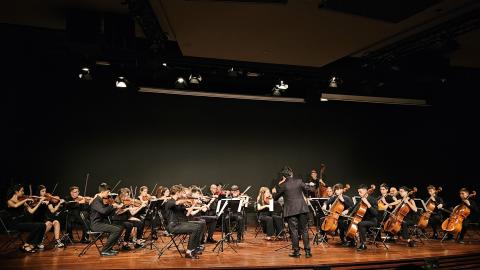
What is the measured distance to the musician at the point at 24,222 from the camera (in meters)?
6.78

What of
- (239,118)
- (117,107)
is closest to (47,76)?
(117,107)

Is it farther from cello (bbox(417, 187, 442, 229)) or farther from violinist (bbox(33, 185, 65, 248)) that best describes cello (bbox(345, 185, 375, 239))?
violinist (bbox(33, 185, 65, 248))

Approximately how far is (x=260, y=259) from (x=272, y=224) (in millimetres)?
2578

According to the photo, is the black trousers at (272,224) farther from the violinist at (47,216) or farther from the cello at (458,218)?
the violinist at (47,216)

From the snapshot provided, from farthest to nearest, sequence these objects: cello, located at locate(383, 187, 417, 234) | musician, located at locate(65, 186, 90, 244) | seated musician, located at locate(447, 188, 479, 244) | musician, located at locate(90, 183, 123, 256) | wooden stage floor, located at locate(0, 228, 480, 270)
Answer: seated musician, located at locate(447, 188, 479, 244)
musician, located at locate(65, 186, 90, 244)
cello, located at locate(383, 187, 417, 234)
musician, located at locate(90, 183, 123, 256)
wooden stage floor, located at locate(0, 228, 480, 270)

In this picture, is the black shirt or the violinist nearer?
the black shirt

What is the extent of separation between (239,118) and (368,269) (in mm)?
6476

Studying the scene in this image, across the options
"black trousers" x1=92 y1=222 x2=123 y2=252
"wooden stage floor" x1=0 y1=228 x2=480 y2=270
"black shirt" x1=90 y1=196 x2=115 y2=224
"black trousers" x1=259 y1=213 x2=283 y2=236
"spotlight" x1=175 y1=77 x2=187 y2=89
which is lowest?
"wooden stage floor" x1=0 y1=228 x2=480 y2=270

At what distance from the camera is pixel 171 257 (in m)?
6.53

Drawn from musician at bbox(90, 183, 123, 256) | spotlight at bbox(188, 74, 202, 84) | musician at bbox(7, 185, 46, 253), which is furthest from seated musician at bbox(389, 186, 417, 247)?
musician at bbox(7, 185, 46, 253)

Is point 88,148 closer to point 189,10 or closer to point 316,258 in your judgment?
point 189,10

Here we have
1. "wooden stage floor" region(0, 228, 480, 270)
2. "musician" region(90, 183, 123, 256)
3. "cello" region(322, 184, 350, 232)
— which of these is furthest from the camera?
"cello" region(322, 184, 350, 232)

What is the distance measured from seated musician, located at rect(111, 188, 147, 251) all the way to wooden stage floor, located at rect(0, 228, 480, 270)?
1.21 feet

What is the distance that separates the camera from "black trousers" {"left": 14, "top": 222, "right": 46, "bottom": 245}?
22.1 feet
